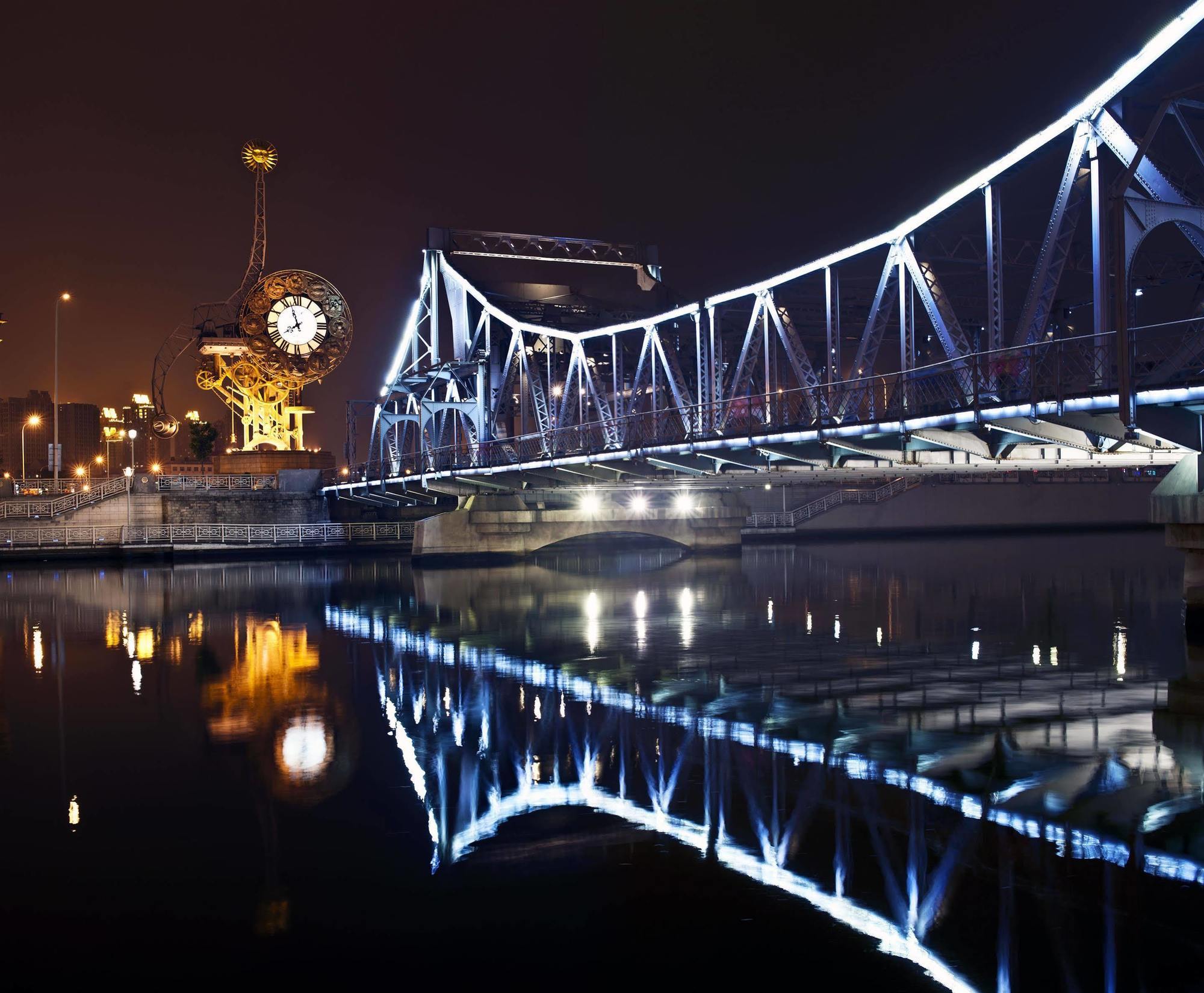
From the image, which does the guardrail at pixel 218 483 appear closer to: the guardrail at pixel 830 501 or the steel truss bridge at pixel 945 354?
the steel truss bridge at pixel 945 354

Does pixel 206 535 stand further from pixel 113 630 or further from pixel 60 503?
pixel 113 630

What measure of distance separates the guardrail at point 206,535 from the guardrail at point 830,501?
2986 centimetres

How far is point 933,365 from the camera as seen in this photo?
26.5m

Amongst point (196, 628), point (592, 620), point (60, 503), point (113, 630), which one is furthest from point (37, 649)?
point (60, 503)

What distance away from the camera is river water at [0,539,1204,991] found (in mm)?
8648

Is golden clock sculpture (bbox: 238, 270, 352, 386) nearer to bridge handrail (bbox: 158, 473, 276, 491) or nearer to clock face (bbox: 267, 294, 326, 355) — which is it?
clock face (bbox: 267, 294, 326, 355)

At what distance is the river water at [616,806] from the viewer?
8648mm

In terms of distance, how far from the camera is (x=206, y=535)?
72.1 metres

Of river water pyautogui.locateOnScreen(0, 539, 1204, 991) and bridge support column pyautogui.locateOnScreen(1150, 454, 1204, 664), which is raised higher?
bridge support column pyautogui.locateOnScreen(1150, 454, 1204, 664)

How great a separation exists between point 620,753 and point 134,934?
23.3 feet

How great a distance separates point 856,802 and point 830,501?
84.2 m

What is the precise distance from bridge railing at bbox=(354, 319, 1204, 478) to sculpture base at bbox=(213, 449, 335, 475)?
49.8m

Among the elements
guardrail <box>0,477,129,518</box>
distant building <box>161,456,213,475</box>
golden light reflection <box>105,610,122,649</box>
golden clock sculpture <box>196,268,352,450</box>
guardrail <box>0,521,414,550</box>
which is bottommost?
golden light reflection <box>105,610,122,649</box>

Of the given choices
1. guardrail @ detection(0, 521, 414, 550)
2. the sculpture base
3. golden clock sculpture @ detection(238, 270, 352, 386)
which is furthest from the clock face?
guardrail @ detection(0, 521, 414, 550)
